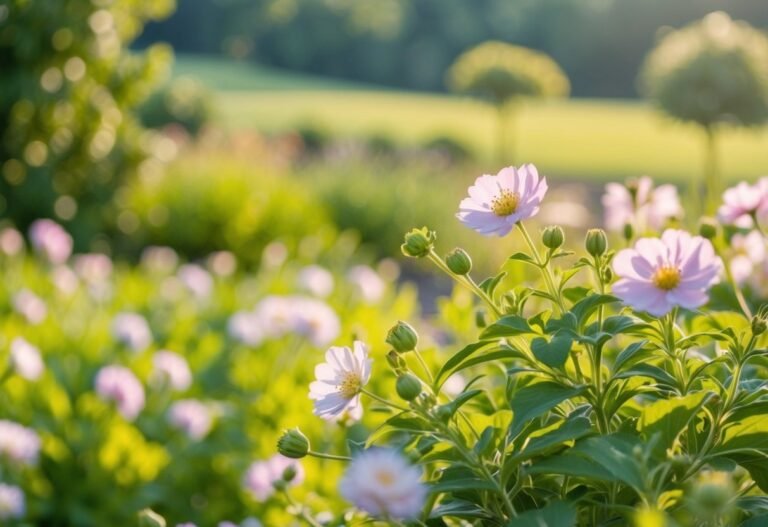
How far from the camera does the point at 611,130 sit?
31.9 metres

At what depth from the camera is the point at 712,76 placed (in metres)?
7.73

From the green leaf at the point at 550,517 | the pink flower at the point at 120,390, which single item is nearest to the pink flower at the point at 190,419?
the pink flower at the point at 120,390

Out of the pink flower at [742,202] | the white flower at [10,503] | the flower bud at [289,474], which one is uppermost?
→ the pink flower at [742,202]

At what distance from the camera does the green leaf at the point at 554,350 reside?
1.02m

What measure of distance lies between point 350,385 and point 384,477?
0.23m

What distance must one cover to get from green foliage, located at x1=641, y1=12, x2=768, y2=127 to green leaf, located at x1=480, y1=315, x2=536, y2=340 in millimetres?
7031

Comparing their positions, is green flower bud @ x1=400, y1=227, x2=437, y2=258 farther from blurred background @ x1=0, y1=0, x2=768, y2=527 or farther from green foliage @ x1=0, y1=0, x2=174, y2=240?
green foliage @ x1=0, y1=0, x2=174, y2=240

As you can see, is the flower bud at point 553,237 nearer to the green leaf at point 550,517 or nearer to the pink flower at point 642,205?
the green leaf at point 550,517

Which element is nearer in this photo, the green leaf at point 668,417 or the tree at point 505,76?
the green leaf at point 668,417

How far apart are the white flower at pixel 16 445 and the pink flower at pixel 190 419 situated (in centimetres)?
40

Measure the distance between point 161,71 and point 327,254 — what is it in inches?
65.0

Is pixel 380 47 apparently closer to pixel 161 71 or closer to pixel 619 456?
pixel 161 71

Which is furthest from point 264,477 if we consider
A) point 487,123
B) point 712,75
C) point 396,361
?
point 487,123

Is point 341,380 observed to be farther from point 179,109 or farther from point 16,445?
point 179,109
